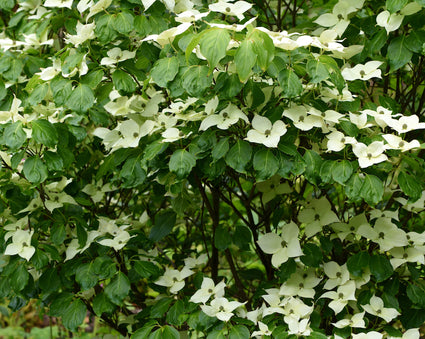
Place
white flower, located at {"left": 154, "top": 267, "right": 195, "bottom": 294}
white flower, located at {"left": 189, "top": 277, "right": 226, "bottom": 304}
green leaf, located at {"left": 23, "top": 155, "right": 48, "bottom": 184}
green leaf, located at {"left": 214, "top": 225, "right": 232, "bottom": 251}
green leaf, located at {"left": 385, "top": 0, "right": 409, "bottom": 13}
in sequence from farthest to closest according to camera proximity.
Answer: green leaf, located at {"left": 214, "top": 225, "right": 232, "bottom": 251} → white flower, located at {"left": 154, "top": 267, "right": 195, "bottom": 294} → white flower, located at {"left": 189, "top": 277, "right": 226, "bottom": 304} → green leaf, located at {"left": 23, "top": 155, "right": 48, "bottom": 184} → green leaf, located at {"left": 385, "top": 0, "right": 409, "bottom": 13}

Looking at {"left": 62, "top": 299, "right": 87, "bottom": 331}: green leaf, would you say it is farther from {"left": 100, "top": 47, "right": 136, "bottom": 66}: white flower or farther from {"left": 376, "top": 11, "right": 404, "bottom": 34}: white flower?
{"left": 376, "top": 11, "right": 404, "bottom": 34}: white flower

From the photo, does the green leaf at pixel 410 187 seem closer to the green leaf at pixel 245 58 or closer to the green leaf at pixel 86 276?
the green leaf at pixel 245 58

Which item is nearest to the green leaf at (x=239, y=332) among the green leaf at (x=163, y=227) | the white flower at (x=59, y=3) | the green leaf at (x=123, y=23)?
the green leaf at (x=163, y=227)

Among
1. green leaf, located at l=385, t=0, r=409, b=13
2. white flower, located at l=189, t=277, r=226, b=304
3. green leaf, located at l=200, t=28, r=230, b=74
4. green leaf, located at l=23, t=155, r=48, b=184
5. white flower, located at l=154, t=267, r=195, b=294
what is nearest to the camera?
green leaf, located at l=200, t=28, r=230, b=74

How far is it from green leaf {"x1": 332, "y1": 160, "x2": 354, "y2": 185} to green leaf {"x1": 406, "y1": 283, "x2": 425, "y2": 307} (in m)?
0.50

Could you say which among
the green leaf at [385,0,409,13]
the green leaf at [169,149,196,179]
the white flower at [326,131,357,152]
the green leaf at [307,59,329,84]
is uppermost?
the green leaf at [385,0,409,13]

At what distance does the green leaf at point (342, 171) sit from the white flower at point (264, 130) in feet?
0.55

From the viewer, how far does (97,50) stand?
70.2 inches

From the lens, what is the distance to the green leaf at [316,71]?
145 cm

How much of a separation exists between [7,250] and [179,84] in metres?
0.74

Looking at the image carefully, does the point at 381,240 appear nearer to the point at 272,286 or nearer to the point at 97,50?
the point at 272,286

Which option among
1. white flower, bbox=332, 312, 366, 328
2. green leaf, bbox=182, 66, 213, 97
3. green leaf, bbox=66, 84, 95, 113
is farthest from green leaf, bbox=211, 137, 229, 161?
white flower, bbox=332, 312, 366, 328

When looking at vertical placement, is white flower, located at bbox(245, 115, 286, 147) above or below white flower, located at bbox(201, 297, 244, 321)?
above

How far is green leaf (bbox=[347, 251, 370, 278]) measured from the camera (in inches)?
67.7
